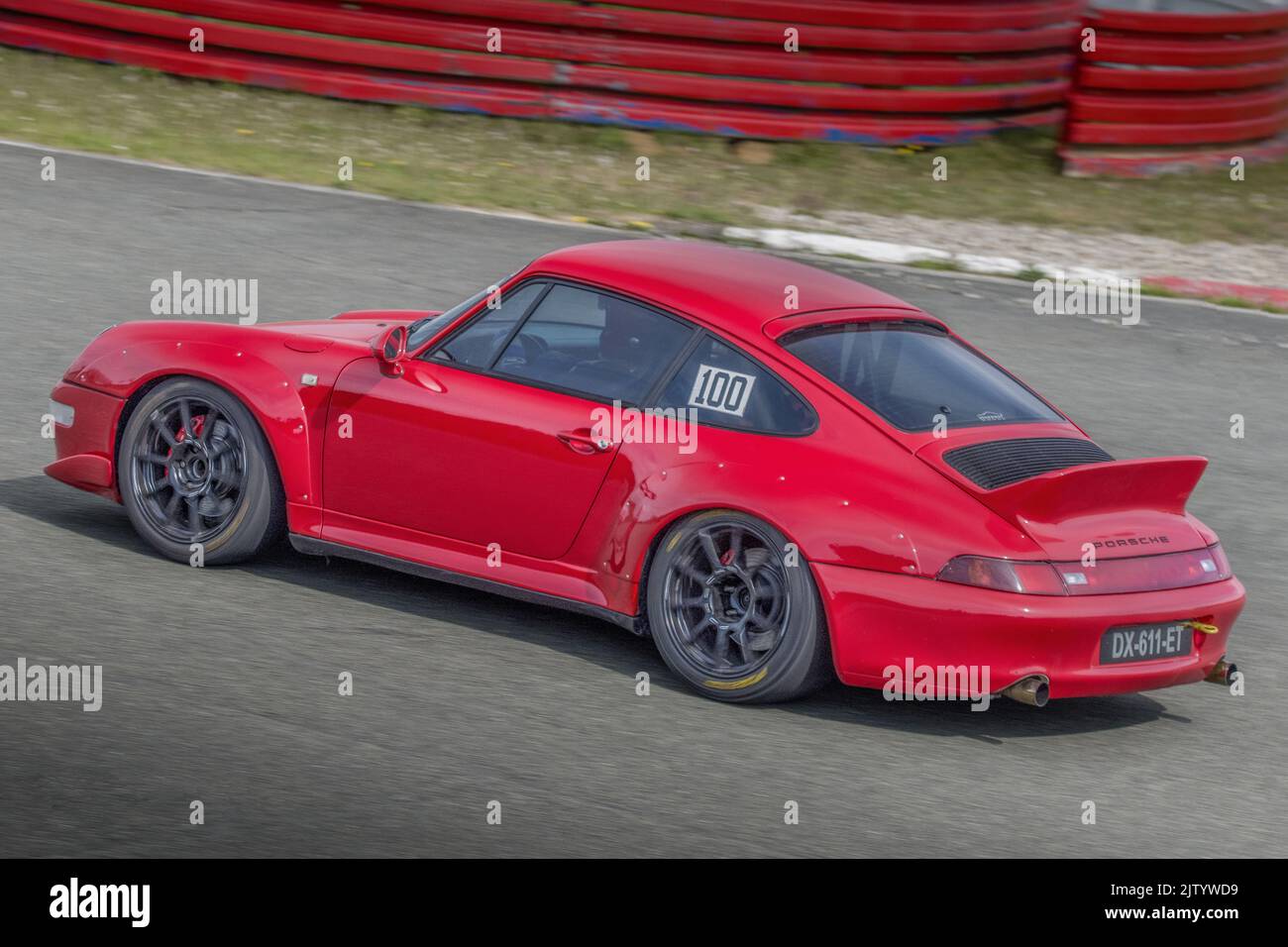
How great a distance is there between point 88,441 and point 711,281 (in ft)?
8.23

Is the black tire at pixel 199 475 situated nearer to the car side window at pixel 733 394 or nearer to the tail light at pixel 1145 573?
the car side window at pixel 733 394

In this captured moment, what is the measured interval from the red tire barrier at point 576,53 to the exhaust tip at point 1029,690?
1086 centimetres

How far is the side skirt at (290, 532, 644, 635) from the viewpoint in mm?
6293

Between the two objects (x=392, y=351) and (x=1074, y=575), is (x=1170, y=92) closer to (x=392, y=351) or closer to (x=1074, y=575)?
(x=392, y=351)

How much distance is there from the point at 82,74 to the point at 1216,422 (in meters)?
10.4

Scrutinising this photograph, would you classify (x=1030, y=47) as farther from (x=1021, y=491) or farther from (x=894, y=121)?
(x=1021, y=491)

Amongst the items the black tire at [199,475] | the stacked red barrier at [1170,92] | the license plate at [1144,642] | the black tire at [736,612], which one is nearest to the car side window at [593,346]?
the black tire at [736,612]

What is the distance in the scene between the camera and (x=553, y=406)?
637cm

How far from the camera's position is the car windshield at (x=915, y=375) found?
622 cm

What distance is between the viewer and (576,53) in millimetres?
15789

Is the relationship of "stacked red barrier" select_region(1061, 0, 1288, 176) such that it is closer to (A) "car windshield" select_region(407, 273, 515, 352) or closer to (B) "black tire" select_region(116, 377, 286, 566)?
(A) "car windshield" select_region(407, 273, 515, 352)

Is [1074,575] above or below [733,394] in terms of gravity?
below

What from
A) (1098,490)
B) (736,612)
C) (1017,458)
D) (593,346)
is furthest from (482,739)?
(1098,490)
